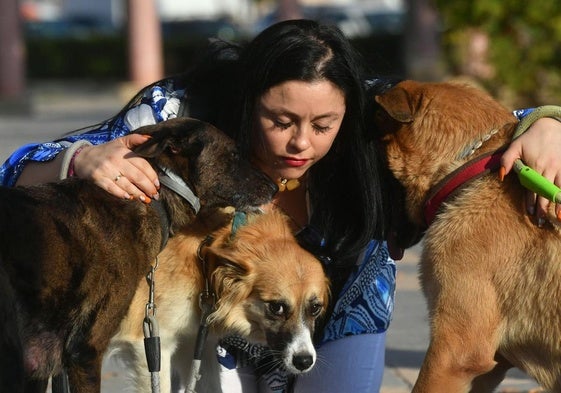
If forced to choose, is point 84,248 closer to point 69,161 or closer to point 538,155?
point 69,161

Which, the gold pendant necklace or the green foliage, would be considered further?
the green foliage

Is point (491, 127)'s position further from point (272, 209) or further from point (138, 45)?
point (138, 45)

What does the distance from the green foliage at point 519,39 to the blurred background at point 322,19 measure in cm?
1

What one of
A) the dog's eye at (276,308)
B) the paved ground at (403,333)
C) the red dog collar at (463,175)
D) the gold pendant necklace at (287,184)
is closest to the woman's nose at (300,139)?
the gold pendant necklace at (287,184)

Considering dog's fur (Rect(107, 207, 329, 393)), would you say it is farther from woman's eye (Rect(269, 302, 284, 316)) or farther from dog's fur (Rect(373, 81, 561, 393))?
dog's fur (Rect(373, 81, 561, 393))

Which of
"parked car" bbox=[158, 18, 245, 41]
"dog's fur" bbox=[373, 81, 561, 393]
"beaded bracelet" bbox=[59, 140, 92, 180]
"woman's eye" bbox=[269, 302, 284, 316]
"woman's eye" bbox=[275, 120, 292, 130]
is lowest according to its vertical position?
"parked car" bbox=[158, 18, 245, 41]

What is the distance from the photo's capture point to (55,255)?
13.0ft

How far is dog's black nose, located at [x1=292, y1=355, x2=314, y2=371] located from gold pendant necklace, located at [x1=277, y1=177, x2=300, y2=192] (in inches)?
30.5

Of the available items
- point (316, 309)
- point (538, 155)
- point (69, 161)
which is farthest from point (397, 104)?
point (69, 161)

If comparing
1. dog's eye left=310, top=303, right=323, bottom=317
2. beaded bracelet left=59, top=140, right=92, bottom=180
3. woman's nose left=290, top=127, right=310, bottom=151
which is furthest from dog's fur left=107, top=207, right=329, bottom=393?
beaded bracelet left=59, top=140, right=92, bottom=180

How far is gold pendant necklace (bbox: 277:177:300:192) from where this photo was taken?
16.4 ft

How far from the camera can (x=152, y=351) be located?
4578mm

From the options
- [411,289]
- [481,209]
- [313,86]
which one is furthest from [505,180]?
[411,289]

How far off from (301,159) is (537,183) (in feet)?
3.27
